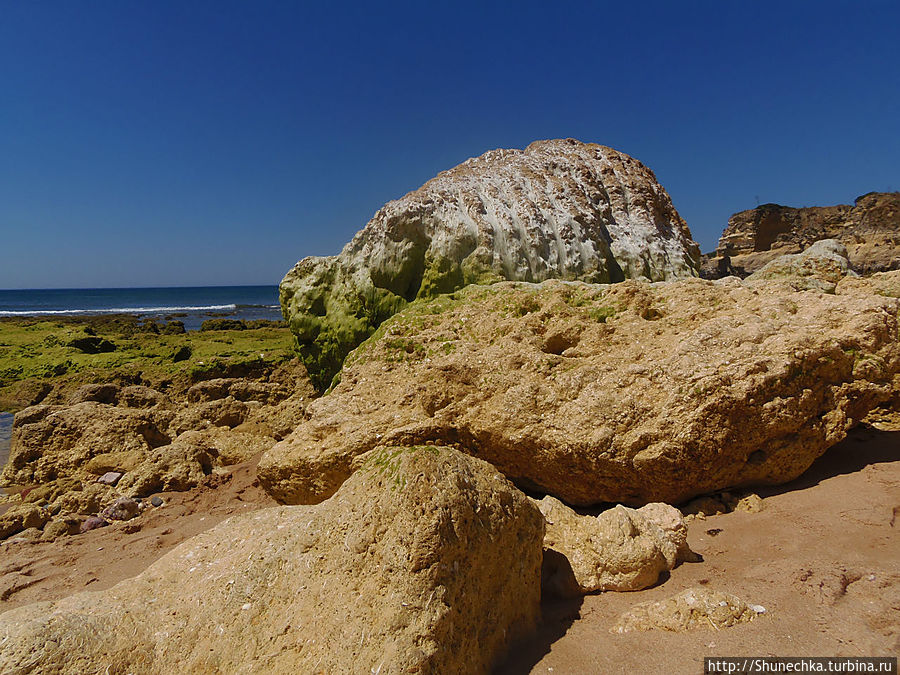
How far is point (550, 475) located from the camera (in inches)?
178

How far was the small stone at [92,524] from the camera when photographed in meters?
6.04

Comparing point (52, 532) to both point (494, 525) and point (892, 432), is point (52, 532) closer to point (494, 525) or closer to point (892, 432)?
point (494, 525)

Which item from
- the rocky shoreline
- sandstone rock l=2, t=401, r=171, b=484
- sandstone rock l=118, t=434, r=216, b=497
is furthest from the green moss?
sandstone rock l=118, t=434, r=216, b=497

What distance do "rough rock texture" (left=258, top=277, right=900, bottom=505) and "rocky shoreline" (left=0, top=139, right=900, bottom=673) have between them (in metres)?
0.03

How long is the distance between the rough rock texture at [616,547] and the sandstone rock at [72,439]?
6.80m

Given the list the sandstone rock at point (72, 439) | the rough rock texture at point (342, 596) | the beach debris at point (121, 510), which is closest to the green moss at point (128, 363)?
the sandstone rock at point (72, 439)

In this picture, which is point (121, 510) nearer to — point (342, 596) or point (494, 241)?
point (342, 596)

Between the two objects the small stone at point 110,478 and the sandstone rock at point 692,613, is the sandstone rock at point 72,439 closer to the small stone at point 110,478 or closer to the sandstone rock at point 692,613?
the small stone at point 110,478

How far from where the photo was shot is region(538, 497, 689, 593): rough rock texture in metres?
3.30

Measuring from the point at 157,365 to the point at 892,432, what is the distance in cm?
1427

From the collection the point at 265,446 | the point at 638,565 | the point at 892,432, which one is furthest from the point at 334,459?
the point at 892,432

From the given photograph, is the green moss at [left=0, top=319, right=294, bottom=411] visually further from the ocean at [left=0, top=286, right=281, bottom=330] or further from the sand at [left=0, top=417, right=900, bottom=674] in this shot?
the ocean at [left=0, top=286, right=281, bottom=330]

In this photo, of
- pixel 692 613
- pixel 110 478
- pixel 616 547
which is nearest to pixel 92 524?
pixel 110 478

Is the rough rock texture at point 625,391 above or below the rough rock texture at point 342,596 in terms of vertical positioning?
above
